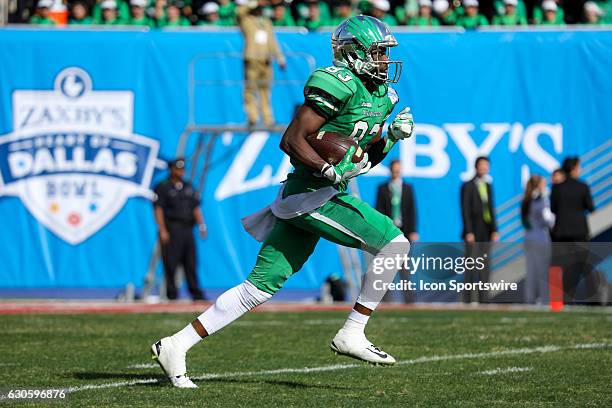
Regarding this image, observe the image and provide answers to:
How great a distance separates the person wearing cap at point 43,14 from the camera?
1602 centimetres

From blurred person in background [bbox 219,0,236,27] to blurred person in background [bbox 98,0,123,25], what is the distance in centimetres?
133

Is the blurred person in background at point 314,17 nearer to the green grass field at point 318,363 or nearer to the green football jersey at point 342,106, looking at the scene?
the green grass field at point 318,363

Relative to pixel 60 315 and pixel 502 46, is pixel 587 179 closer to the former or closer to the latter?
pixel 502 46

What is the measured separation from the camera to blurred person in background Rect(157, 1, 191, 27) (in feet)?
52.5

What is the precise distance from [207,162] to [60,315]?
357 centimetres

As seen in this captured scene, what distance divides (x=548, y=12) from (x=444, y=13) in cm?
133

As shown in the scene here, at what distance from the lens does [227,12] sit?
1639 centimetres

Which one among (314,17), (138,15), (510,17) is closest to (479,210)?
(510,17)

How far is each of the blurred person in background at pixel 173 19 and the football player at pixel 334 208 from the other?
987 centimetres

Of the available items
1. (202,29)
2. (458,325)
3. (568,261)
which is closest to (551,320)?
(458,325)

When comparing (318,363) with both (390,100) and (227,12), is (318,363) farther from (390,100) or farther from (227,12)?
(227,12)

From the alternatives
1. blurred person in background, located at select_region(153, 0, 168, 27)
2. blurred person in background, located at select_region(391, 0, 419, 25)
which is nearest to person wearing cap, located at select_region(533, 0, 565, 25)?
blurred person in background, located at select_region(391, 0, 419, 25)

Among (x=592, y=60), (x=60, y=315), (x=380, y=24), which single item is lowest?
(x=60, y=315)

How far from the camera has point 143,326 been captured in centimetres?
1038
